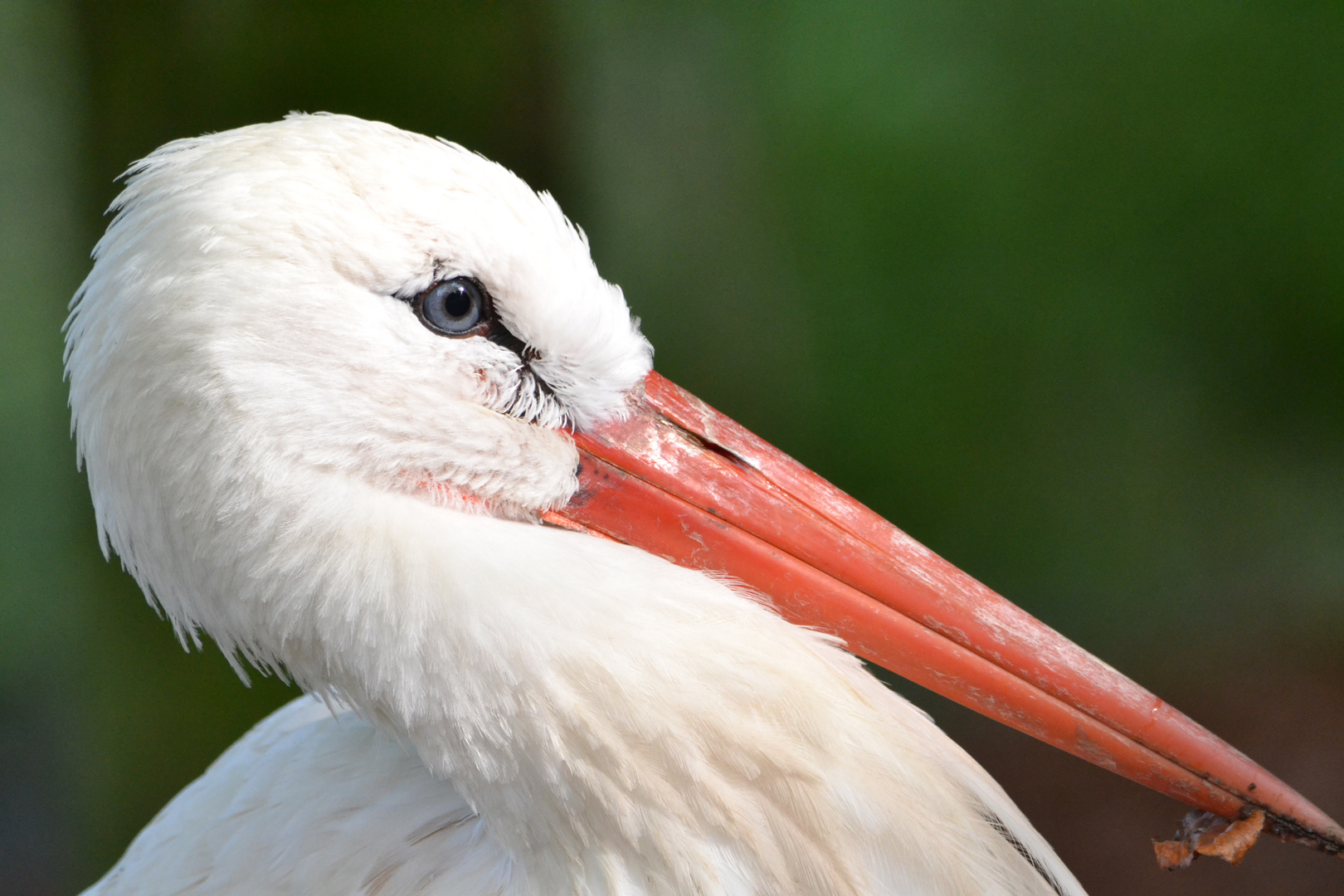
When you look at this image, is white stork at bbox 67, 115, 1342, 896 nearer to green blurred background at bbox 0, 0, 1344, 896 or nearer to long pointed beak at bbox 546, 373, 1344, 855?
long pointed beak at bbox 546, 373, 1344, 855

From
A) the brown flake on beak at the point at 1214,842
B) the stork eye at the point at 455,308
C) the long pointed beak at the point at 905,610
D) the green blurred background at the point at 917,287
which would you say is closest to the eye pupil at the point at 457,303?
the stork eye at the point at 455,308

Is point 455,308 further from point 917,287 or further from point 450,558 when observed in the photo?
point 917,287

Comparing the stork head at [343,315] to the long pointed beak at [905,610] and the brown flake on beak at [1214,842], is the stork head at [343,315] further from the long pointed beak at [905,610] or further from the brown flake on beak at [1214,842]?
the brown flake on beak at [1214,842]

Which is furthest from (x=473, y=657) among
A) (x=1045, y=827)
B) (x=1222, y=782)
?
(x=1045, y=827)

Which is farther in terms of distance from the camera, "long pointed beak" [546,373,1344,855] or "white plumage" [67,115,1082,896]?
"long pointed beak" [546,373,1344,855]

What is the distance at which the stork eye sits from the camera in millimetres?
646

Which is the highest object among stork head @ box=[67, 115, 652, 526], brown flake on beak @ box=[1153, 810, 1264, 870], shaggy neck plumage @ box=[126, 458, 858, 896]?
stork head @ box=[67, 115, 652, 526]

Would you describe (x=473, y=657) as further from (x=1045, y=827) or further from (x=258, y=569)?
(x=1045, y=827)

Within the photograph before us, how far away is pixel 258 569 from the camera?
0.60 meters

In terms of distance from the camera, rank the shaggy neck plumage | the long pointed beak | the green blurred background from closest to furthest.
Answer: the shaggy neck plumage → the long pointed beak → the green blurred background

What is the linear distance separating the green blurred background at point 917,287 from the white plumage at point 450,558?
1553 mm

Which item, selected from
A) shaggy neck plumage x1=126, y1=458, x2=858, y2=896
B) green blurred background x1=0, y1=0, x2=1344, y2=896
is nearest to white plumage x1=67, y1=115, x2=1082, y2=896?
shaggy neck plumage x1=126, y1=458, x2=858, y2=896

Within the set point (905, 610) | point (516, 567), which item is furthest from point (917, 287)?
point (516, 567)

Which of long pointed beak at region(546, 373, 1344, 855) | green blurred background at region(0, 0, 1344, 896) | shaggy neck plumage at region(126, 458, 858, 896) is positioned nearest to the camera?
shaggy neck plumage at region(126, 458, 858, 896)
